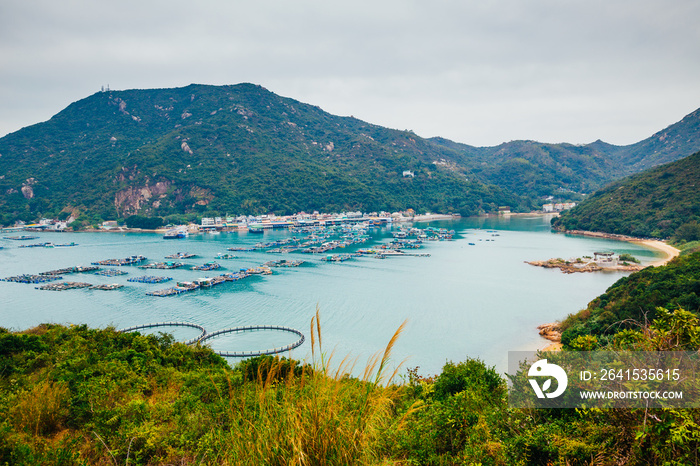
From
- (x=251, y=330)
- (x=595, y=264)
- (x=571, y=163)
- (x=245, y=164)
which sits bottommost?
(x=251, y=330)

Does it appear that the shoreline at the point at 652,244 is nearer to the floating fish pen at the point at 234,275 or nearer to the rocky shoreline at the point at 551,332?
the rocky shoreline at the point at 551,332

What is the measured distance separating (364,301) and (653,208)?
40.1 meters

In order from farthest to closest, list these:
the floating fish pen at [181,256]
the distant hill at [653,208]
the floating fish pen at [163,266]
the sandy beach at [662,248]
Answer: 1. the distant hill at [653,208]
2. the floating fish pen at [181,256]
3. the floating fish pen at [163,266]
4. the sandy beach at [662,248]

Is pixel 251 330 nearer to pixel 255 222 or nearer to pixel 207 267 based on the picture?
pixel 207 267

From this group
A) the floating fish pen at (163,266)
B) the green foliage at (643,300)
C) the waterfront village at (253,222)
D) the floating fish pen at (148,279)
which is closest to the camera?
the green foliage at (643,300)

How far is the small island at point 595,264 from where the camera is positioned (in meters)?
25.7

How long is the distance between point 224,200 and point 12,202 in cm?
3702

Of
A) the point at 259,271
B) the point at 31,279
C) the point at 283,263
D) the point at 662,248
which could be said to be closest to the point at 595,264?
the point at 662,248

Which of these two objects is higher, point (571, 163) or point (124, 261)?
point (571, 163)

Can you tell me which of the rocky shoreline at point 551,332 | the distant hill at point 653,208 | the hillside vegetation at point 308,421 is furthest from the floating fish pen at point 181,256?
the distant hill at point 653,208

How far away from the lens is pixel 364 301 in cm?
1962

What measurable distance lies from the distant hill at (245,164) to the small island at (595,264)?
43113 millimetres

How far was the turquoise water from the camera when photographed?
1415cm

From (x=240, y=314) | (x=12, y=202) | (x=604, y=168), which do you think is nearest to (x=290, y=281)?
(x=240, y=314)
